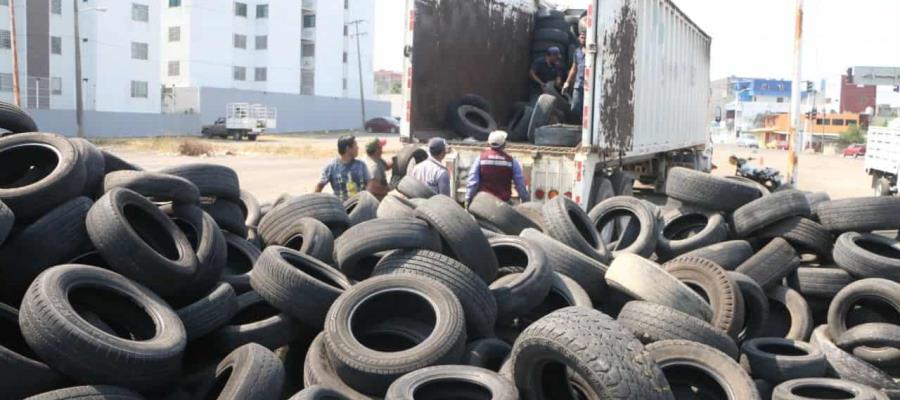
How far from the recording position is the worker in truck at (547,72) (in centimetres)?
1377

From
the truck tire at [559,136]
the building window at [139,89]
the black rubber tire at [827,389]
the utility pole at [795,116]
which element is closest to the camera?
the black rubber tire at [827,389]

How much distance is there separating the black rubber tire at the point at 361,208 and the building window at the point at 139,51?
53540 millimetres

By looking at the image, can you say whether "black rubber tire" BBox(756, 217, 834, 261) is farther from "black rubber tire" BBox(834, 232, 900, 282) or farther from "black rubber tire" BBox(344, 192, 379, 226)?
"black rubber tire" BBox(344, 192, 379, 226)

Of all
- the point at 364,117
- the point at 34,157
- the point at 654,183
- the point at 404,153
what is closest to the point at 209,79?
the point at 364,117

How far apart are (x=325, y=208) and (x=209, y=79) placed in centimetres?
6043

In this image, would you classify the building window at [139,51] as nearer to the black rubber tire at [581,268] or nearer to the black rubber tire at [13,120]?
the black rubber tire at [13,120]

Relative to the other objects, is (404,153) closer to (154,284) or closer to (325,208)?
(325,208)

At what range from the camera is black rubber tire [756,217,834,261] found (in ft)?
22.1

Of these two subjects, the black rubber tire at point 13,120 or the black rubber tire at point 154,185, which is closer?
the black rubber tire at point 154,185

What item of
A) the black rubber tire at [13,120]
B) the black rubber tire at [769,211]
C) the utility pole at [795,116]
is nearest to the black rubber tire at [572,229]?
the black rubber tire at [769,211]

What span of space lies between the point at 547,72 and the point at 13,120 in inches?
374

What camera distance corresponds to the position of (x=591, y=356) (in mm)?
3629

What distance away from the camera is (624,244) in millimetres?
7520

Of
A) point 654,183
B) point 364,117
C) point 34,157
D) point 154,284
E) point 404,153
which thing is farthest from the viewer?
point 364,117
